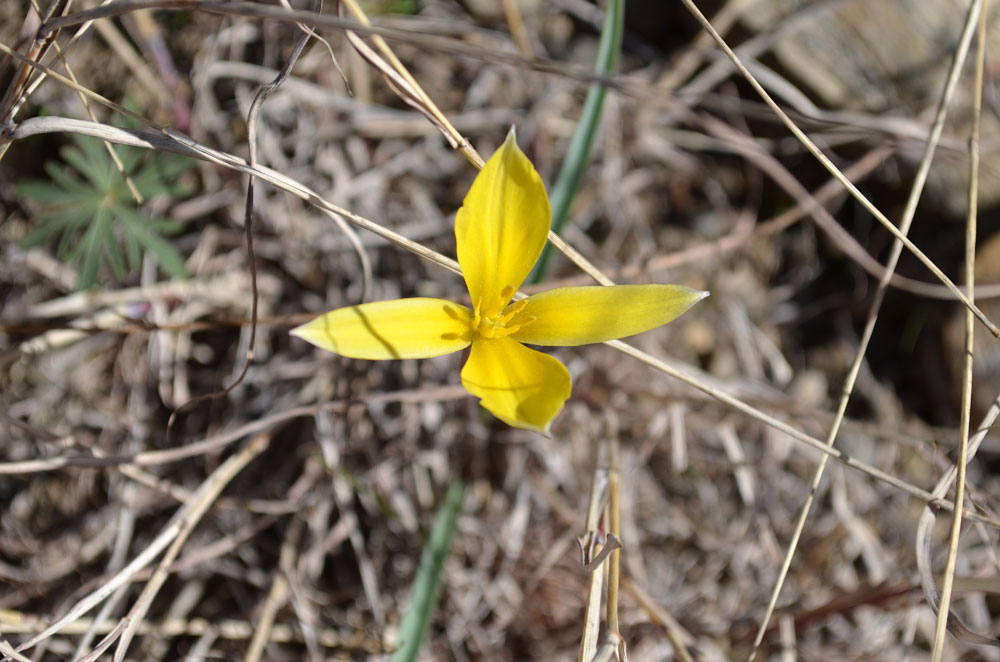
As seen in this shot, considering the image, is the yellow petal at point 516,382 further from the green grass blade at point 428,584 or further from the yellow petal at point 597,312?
the green grass blade at point 428,584

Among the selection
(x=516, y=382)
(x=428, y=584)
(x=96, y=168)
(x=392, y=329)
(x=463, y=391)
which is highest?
(x=96, y=168)

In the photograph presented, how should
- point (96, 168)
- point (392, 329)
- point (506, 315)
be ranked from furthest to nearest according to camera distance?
point (96, 168)
point (506, 315)
point (392, 329)

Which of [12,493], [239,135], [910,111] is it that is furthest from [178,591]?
[910,111]

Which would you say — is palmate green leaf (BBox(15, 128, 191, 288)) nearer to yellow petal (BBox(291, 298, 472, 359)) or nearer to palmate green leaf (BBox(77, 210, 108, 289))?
palmate green leaf (BBox(77, 210, 108, 289))

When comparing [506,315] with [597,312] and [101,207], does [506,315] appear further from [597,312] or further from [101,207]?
[101,207]

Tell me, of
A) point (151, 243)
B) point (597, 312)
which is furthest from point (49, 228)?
point (597, 312)

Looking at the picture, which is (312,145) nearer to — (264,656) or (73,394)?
(73,394)
